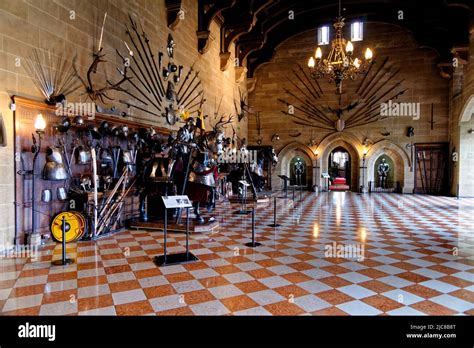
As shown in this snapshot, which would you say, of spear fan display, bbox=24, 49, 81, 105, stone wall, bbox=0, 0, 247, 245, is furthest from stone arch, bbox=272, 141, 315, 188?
spear fan display, bbox=24, 49, 81, 105

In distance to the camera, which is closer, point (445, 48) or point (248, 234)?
point (248, 234)

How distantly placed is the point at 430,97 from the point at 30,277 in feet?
54.2

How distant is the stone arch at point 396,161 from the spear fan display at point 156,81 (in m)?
9.56

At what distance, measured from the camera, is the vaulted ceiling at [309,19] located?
11513mm

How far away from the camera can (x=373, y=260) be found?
14.4ft

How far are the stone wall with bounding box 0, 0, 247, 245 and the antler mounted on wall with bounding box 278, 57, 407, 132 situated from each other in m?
8.60

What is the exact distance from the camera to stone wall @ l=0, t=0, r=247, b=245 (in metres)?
4.73

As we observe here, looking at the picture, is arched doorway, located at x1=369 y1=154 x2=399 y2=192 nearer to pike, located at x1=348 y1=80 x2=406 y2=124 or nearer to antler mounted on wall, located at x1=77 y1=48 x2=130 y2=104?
pike, located at x1=348 y1=80 x2=406 y2=124

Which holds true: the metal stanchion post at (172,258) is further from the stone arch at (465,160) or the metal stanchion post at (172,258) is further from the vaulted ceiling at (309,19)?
the stone arch at (465,160)

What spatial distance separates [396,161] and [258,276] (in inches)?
548

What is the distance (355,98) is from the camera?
15.8 metres

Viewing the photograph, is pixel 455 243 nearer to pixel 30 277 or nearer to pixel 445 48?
pixel 30 277

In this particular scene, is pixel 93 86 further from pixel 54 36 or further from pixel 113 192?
pixel 113 192
